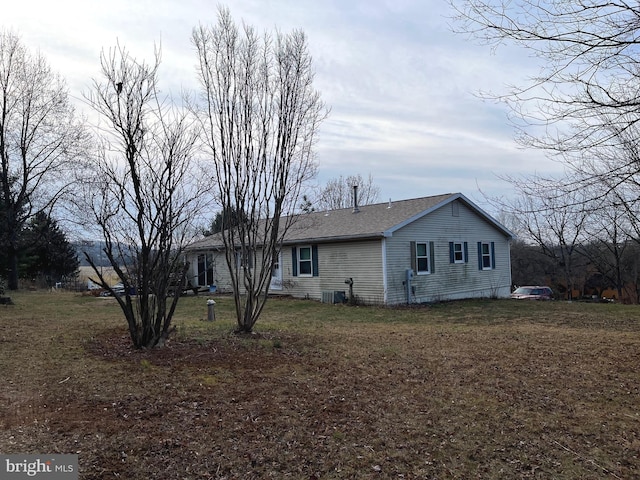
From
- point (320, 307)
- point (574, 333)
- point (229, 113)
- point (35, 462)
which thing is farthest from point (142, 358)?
point (320, 307)

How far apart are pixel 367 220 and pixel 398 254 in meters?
2.04

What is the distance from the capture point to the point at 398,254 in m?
15.9

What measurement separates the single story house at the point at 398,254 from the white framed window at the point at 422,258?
0.03 meters

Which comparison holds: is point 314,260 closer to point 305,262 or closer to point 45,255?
point 305,262

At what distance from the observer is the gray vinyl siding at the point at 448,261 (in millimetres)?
15945

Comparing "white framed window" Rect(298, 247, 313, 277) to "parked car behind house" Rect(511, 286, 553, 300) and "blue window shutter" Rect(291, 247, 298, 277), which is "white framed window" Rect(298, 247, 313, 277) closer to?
"blue window shutter" Rect(291, 247, 298, 277)

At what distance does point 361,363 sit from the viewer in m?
6.51

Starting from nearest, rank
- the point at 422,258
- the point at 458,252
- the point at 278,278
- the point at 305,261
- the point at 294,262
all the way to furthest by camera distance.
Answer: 1. the point at 422,258
2. the point at 305,261
3. the point at 294,262
4. the point at 458,252
5. the point at 278,278

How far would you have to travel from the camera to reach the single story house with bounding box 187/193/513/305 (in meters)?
15.8

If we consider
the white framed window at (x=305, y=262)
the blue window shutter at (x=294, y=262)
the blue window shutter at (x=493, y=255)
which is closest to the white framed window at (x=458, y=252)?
the blue window shutter at (x=493, y=255)

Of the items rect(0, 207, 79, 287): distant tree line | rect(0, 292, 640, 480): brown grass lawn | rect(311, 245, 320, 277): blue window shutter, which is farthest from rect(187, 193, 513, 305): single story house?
rect(0, 207, 79, 287): distant tree line

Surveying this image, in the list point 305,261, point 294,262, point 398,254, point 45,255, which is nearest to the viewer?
point 398,254

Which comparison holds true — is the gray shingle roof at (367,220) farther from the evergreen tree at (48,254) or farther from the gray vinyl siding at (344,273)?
the evergreen tree at (48,254)

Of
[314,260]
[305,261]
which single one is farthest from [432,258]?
[305,261]
